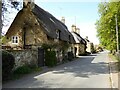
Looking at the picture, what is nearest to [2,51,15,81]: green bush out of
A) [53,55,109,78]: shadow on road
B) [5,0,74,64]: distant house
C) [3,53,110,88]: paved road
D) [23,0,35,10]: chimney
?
[3,53,110,88]: paved road

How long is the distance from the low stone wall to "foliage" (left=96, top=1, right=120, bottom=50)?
19.7 m

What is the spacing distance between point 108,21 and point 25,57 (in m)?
23.8

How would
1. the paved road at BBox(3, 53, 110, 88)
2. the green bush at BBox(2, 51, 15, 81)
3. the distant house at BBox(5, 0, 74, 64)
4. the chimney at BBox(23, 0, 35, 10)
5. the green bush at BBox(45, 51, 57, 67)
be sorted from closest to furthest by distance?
the paved road at BBox(3, 53, 110, 88)
the green bush at BBox(2, 51, 15, 81)
the green bush at BBox(45, 51, 57, 67)
the distant house at BBox(5, 0, 74, 64)
the chimney at BBox(23, 0, 35, 10)

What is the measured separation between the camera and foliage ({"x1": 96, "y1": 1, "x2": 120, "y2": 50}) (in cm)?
4228

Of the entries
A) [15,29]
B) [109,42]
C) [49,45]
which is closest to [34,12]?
[15,29]

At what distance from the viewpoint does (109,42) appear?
4712cm

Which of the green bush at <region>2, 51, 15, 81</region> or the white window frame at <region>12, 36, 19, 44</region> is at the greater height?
the white window frame at <region>12, 36, 19, 44</region>

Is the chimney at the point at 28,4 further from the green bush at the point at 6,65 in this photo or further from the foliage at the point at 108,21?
the green bush at the point at 6,65

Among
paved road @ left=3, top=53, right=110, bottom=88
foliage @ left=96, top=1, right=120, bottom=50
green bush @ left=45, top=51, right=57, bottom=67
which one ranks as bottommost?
paved road @ left=3, top=53, right=110, bottom=88

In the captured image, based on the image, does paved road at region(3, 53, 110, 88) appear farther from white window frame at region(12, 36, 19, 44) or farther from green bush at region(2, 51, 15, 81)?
white window frame at region(12, 36, 19, 44)

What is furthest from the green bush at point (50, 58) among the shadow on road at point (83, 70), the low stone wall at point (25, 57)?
the low stone wall at point (25, 57)

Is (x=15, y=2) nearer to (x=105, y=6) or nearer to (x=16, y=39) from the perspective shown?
(x=16, y=39)

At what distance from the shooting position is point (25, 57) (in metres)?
23.6

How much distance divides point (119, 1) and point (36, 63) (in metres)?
20.4
